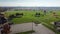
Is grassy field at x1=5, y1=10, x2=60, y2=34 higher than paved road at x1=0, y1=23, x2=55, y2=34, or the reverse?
grassy field at x1=5, y1=10, x2=60, y2=34

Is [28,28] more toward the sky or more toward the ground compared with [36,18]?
more toward the ground

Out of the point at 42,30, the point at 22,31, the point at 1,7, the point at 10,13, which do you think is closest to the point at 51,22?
the point at 42,30

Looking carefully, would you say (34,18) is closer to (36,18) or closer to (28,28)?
(36,18)

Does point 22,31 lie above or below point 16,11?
below

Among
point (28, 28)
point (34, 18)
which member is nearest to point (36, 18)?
point (34, 18)

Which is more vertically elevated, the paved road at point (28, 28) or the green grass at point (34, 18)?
the green grass at point (34, 18)

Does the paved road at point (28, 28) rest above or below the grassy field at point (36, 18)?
below

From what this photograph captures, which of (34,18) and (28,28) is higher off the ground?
(34,18)

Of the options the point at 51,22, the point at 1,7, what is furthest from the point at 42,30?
the point at 1,7

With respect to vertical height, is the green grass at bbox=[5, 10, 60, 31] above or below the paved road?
above

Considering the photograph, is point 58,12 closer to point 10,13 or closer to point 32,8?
point 32,8

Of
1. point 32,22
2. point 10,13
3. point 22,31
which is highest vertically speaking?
point 10,13
